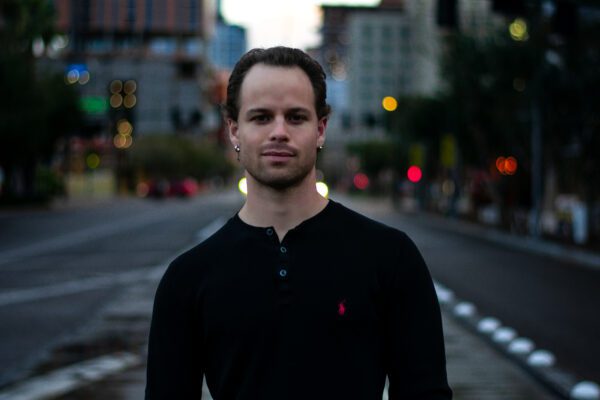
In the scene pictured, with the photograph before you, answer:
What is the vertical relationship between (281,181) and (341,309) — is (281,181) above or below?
above

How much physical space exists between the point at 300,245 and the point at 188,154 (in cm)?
14199

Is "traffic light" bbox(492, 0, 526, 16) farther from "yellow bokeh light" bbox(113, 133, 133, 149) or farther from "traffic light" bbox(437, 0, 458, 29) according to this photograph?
"yellow bokeh light" bbox(113, 133, 133, 149)

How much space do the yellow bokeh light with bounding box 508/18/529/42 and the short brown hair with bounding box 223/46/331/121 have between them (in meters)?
34.3

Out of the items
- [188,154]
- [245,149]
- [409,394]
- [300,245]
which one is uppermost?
[245,149]

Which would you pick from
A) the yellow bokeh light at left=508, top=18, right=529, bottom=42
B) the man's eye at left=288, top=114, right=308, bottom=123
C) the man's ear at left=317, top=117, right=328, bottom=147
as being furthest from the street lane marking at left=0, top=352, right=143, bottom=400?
the yellow bokeh light at left=508, top=18, right=529, bottom=42

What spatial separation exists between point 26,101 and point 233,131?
54.5 metres

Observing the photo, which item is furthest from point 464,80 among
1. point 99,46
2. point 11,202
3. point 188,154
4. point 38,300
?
point 99,46

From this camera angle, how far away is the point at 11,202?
60.8m

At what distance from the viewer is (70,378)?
1010 centimetres

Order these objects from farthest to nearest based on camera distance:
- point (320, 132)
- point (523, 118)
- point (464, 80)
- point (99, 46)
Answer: point (99, 46)
point (464, 80)
point (523, 118)
point (320, 132)

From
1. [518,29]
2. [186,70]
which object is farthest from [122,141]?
[518,29]

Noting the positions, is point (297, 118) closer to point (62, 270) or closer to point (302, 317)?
point (302, 317)

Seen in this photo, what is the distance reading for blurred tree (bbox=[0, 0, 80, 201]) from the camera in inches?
2109

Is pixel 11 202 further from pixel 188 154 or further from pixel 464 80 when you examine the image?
pixel 188 154
